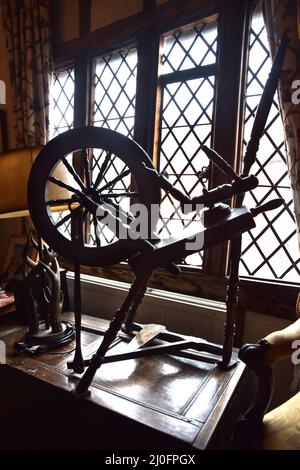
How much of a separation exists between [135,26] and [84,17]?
0.45 m

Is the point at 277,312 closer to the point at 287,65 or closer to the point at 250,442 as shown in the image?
the point at 250,442

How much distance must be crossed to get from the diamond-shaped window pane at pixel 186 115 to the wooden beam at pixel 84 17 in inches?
22.1

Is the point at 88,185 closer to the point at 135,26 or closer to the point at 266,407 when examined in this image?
the point at 266,407

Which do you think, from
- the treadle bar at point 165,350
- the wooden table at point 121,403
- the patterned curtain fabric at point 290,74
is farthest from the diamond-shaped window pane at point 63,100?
the treadle bar at point 165,350

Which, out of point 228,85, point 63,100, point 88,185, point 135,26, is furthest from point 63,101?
point 88,185

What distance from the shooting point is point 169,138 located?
1688 millimetres

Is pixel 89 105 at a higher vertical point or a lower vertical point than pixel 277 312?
higher

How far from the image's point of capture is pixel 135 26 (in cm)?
162

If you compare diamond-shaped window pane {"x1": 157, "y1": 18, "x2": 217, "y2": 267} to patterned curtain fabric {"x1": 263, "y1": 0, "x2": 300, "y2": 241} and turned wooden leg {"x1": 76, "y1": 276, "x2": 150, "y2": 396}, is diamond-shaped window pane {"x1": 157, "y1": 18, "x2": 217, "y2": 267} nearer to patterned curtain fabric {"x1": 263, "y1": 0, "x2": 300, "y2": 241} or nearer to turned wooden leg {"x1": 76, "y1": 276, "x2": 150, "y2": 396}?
patterned curtain fabric {"x1": 263, "y1": 0, "x2": 300, "y2": 241}

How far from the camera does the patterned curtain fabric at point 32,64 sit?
1835 mm

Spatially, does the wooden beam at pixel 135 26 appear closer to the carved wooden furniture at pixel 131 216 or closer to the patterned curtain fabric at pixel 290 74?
the patterned curtain fabric at pixel 290 74

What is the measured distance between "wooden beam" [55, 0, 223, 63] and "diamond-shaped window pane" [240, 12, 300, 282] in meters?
0.29
